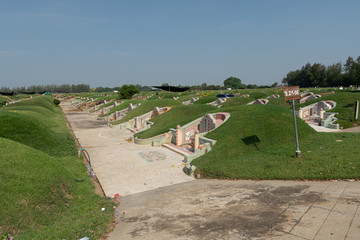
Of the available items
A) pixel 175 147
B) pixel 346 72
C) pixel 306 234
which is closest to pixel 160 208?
pixel 306 234

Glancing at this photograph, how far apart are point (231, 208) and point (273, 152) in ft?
22.0

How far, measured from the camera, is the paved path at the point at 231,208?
649cm

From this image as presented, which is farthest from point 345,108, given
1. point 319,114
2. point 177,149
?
point 177,149

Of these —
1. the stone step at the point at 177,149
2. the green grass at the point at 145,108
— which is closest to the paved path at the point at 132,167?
the stone step at the point at 177,149

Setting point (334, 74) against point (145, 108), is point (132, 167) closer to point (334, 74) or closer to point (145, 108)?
point (145, 108)

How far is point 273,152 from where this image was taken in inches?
539

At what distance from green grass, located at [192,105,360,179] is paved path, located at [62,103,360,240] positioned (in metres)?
0.77

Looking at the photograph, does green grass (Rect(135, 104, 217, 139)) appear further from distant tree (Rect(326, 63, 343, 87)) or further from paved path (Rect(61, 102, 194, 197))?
distant tree (Rect(326, 63, 343, 87))

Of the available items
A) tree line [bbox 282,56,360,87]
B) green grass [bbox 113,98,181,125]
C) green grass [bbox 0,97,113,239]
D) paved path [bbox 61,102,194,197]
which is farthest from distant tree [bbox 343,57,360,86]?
green grass [bbox 0,97,113,239]

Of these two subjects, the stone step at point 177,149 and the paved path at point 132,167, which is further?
the stone step at point 177,149

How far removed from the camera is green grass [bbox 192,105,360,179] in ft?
35.5

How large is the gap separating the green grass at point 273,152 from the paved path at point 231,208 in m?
0.77

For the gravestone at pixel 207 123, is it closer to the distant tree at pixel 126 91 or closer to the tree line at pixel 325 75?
the distant tree at pixel 126 91

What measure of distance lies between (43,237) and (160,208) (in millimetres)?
3928
